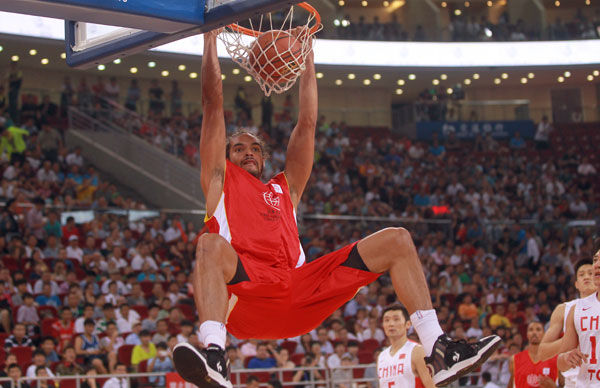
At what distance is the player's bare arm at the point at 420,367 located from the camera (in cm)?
712

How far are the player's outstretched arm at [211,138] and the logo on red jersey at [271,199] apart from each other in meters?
0.31

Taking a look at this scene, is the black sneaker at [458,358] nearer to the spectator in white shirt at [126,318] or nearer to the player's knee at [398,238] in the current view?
the player's knee at [398,238]

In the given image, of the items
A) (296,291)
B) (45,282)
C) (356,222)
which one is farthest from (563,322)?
(356,222)

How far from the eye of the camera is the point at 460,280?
52.1ft

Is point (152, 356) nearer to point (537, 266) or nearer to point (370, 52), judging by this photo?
point (537, 266)

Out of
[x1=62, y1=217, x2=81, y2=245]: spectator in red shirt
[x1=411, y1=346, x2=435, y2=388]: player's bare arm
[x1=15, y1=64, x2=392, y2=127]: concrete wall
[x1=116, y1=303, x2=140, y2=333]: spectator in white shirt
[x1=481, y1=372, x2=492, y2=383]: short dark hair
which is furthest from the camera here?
[x1=15, y1=64, x2=392, y2=127]: concrete wall

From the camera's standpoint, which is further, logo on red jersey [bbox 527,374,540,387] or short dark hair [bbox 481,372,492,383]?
short dark hair [bbox 481,372,492,383]

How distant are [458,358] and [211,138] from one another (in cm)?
197

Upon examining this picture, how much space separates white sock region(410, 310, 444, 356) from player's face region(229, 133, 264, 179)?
1503mm

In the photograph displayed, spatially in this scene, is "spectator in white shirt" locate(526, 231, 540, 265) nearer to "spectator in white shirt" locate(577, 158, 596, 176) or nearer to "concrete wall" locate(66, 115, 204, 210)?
"spectator in white shirt" locate(577, 158, 596, 176)

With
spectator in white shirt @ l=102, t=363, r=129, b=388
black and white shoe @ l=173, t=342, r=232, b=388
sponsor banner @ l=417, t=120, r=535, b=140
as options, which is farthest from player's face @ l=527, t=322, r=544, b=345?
sponsor banner @ l=417, t=120, r=535, b=140

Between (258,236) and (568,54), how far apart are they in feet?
68.2

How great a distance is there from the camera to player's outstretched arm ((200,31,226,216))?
4984 millimetres

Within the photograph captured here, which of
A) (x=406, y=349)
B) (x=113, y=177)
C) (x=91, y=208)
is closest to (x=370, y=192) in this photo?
(x=113, y=177)
